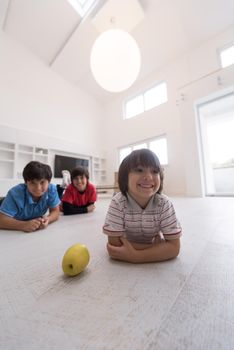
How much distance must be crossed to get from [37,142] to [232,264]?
440cm

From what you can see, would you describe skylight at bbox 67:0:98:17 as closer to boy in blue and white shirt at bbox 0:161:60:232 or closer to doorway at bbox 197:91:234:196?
doorway at bbox 197:91:234:196

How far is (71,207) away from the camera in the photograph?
1.70m

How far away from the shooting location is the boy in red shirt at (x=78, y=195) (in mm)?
1625

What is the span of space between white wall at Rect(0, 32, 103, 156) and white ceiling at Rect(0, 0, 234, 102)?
398mm

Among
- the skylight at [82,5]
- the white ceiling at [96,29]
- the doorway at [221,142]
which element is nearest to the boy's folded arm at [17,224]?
the doorway at [221,142]

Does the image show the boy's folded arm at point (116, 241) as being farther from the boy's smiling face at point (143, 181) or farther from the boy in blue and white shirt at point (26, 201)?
the boy in blue and white shirt at point (26, 201)

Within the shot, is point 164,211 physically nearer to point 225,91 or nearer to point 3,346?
point 3,346

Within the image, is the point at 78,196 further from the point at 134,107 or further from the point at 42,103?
the point at 134,107

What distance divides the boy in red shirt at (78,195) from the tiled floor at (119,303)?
1.02 metres

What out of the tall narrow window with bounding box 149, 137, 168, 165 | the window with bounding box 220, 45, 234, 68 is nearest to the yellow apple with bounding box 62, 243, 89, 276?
the tall narrow window with bounding box 149, 137, 168, 165

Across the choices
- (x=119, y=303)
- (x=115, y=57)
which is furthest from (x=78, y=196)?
(x=115, y=57)

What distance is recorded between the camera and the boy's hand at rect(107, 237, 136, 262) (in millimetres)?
541

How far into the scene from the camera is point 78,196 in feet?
5.81

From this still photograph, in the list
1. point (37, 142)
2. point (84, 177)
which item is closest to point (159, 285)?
point (84, 177)
